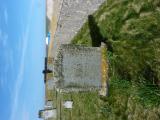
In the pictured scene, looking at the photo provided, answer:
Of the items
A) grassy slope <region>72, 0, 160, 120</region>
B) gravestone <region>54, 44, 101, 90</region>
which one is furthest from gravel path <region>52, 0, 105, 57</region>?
gravestone <region>54, 44, 101, 90</region>

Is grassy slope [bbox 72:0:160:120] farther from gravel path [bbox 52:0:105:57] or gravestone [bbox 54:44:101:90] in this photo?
gravel path [bbox 52:0:105:57]

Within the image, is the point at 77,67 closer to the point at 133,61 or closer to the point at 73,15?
the point at 133,61

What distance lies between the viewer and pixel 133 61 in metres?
9.27

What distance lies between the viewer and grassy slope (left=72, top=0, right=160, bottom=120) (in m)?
8.06

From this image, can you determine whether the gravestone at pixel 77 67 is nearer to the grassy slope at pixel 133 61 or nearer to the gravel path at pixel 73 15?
the grassy slope at pixel 133 61

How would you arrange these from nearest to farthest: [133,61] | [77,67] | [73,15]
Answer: [133,61] → [77,67] → [73,15]

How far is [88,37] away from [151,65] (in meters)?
5.08

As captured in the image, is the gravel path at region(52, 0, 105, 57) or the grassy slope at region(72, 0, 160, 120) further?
the gravel path at region(52, 0, 105, 57)

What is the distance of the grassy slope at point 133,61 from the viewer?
26.5ft

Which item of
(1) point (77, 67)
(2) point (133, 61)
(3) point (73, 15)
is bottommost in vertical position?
(1) point (77, 67)

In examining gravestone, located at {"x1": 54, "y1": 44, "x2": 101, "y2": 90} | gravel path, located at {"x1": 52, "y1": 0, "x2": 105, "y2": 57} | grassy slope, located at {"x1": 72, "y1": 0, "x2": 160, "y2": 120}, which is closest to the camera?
grassy slope, located at {"x1": 72, "y1": 0, "x2": 160, "y2": 120}

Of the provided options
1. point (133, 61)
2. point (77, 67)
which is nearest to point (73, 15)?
point (77, 67)

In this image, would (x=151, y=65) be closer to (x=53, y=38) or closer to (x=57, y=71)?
(x=57, y=71)

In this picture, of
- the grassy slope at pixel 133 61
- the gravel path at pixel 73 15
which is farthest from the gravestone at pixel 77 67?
the gravel path at pixel 73 15
